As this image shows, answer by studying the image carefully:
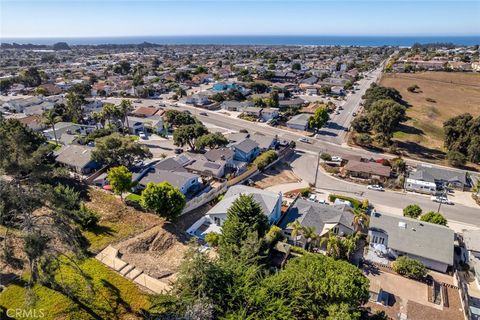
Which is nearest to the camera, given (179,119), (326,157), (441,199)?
(441,199)

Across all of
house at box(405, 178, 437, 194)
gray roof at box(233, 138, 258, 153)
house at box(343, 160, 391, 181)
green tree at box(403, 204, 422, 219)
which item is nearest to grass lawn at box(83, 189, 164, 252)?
gray roof at box(233, 138, 258, 153)

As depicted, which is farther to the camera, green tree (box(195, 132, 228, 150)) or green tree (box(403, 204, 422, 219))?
green tree (box(195, 132, 228, 150))

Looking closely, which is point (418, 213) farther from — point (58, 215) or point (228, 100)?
point (228, 100)

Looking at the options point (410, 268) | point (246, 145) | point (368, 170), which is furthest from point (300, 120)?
point (410, 268)

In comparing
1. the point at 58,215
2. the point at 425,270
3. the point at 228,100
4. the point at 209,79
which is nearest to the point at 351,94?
the point at 228,100

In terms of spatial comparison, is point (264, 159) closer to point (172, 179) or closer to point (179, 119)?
point (172, 179)

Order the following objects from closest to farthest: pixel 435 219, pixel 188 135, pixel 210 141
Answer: pixel 435 219, pixel 210 141, pixel 188 135

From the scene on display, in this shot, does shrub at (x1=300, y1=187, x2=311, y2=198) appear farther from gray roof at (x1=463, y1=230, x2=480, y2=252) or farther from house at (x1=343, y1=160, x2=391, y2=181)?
gray roof at (x1=463, y1=230, x2=480, y2=252)
